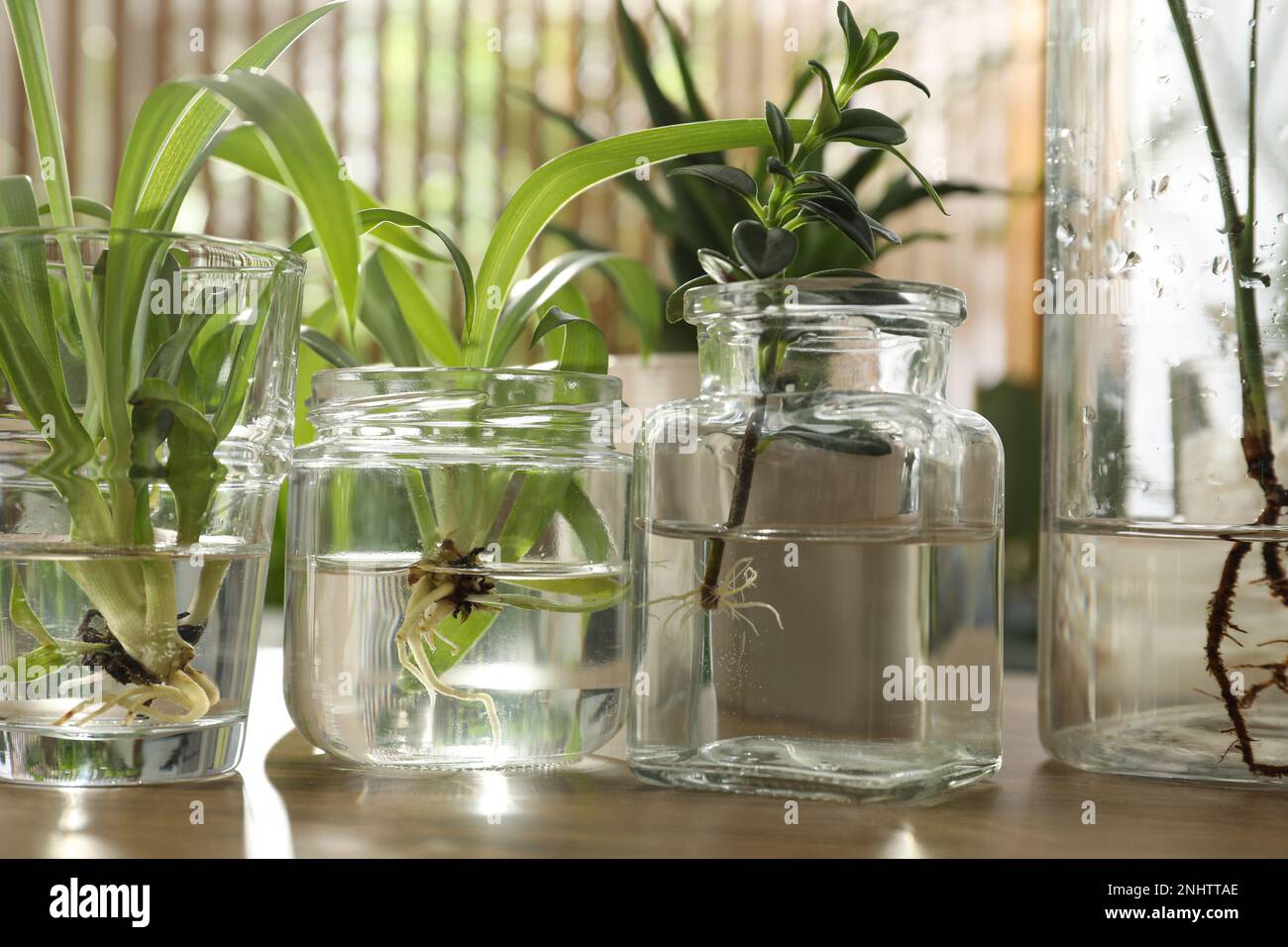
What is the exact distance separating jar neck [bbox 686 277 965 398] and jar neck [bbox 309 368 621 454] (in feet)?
0.19

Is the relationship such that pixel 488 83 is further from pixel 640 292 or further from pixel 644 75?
pixel 640 292

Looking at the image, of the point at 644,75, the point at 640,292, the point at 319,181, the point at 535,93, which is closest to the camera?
the point at 319,181

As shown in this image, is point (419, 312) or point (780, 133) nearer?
point (780, 133)

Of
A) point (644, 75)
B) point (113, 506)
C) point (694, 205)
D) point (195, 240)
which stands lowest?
point (113, 506)

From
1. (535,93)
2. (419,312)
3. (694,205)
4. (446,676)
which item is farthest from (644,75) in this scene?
(535,93)

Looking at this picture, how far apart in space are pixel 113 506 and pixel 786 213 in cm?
28

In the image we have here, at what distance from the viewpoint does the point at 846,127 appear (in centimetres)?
47

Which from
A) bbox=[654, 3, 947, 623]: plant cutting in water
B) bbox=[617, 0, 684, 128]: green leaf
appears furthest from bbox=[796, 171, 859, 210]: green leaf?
bbox=[617, 0, 684, 128]: green leaf

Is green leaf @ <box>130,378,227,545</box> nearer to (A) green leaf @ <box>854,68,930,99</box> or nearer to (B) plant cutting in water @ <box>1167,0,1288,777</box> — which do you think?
(A) green leaf @ <box>854,68,930,99</box>

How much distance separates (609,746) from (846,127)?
0.30 metres

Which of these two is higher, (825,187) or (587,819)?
(825,187)

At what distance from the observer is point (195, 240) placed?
1.46 feet

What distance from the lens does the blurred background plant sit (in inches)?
113
